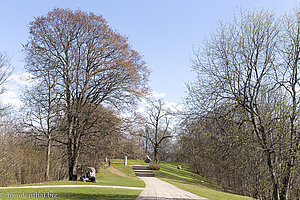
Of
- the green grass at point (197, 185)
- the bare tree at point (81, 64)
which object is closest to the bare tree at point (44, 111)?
the bare tree at point (81, 64)

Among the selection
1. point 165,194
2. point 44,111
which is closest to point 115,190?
point 165,194

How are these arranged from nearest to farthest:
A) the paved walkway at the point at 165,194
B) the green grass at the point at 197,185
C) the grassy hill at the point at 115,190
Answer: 1. the grassy hill at the point at 115,190
2. the paved walkway at the point at 165,194
3. the green grass at the point at 197,185

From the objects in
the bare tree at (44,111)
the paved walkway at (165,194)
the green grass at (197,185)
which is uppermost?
the bare tree at (44,111)

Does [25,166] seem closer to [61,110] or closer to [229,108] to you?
[61,110]

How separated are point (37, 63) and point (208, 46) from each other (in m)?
13.9

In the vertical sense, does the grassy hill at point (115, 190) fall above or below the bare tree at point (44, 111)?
below

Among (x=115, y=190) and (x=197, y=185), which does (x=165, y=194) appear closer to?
(x=115, y=190)

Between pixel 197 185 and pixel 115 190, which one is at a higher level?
pixel 115 190

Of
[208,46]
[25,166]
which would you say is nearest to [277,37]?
[208,46]

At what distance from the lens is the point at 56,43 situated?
19422 millimetres

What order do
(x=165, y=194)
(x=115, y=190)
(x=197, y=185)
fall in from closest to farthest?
(x=165, y=194)
(x=115, y=190)
(x=197, y=185)

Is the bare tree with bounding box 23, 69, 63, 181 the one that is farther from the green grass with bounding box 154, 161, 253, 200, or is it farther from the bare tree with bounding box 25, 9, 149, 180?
the green grass with bounding box 154, 161, 253, 200

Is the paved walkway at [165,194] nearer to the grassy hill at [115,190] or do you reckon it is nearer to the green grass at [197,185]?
the grassy hill at [115,190]

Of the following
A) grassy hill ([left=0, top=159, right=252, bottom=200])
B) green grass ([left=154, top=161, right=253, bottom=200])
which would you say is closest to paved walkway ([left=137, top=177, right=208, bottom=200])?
grassy hill ([left=0, top=159, right=252, bottom=200])
